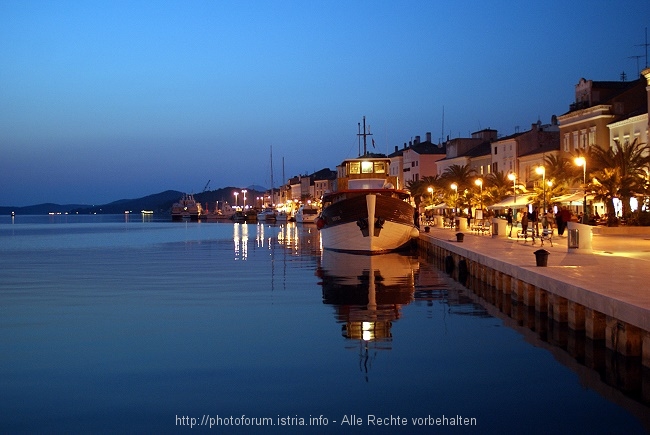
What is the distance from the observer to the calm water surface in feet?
43.9

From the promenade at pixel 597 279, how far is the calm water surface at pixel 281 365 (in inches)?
47.4

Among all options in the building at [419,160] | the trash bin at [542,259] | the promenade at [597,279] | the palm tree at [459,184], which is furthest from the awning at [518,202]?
the building at [419,160]

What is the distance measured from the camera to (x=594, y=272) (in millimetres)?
21906

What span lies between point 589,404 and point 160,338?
10532mm

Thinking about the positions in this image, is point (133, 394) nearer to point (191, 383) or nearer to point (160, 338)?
point (191, 383)

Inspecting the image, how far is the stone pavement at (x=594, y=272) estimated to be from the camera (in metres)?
15.6

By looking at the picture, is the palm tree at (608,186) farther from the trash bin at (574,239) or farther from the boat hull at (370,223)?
the trash bin at (574,239)

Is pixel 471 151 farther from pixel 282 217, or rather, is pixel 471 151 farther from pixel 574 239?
pixel 574 239

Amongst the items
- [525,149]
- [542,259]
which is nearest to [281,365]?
[542,259]

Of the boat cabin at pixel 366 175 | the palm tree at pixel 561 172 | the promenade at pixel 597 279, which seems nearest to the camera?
the promenade at pixel 597 279

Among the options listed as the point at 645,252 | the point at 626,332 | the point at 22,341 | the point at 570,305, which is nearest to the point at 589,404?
the point at 626,332

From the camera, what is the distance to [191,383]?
15.7 metres

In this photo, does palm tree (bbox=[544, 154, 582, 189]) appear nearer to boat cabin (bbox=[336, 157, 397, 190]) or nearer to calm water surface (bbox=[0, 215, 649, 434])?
boat cabin (bbox=[336, 157, 397, 190])

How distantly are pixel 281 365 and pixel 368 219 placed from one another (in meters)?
32.3
